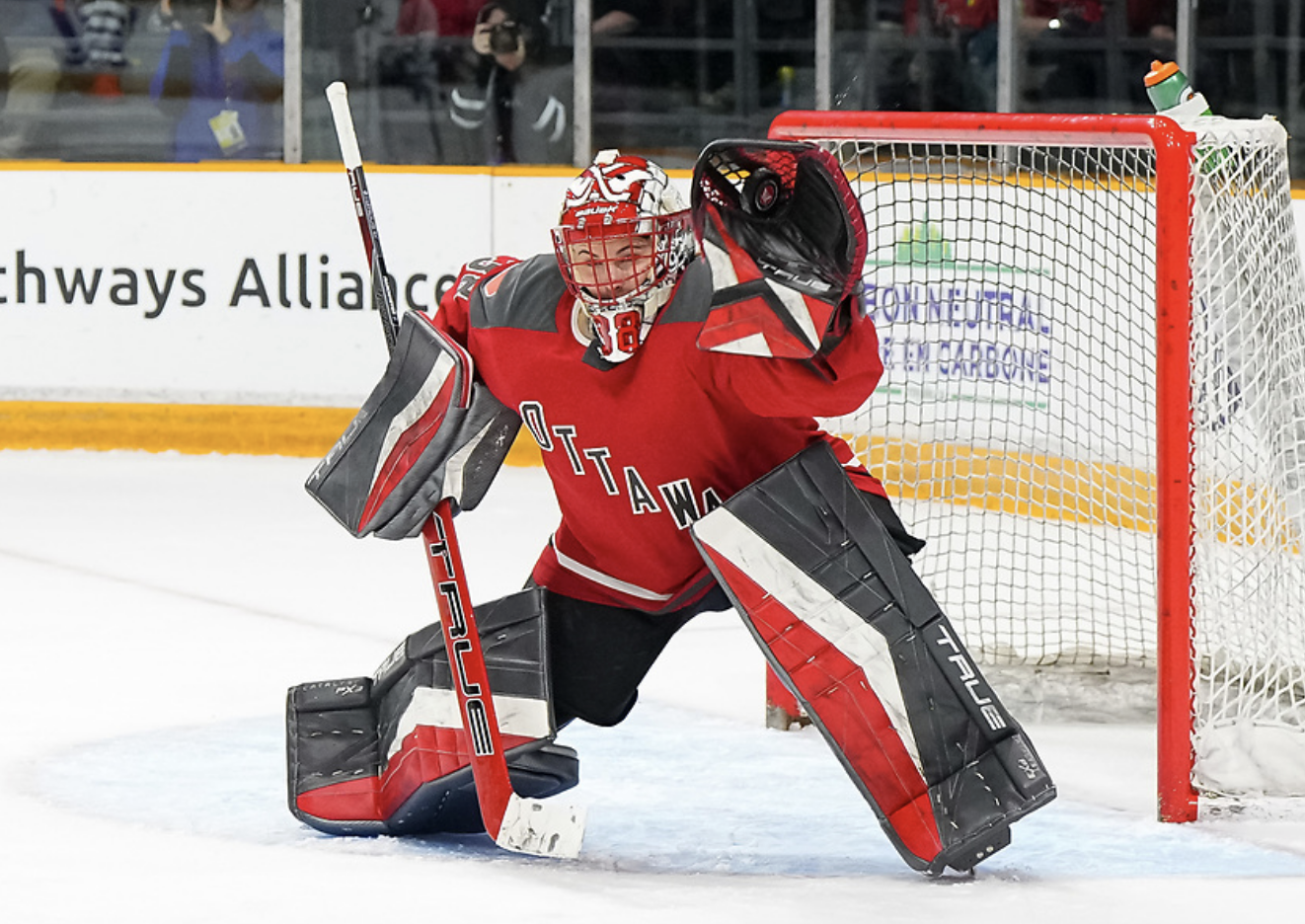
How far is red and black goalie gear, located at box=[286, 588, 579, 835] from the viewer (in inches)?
110

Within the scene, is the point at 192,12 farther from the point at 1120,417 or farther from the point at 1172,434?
the point at 1172,434

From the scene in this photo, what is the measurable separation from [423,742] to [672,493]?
49 cm

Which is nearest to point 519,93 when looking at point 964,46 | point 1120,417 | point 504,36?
point 504,36

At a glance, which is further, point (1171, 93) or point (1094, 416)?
Result: point (1094, 416)

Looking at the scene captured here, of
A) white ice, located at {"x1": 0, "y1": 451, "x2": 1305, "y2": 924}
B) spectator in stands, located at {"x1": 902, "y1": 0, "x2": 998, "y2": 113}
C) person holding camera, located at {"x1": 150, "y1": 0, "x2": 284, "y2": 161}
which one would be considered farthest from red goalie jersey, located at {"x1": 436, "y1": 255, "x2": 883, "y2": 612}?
person holding camera, located at {"x1": 150, "y1": 0, "x2": 284, "y2": 161}

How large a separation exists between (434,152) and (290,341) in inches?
31.2

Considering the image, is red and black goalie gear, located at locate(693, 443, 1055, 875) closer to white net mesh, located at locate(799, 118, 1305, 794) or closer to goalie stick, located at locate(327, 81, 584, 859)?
goalie stick, located at locate(327, 81, 584, 859)

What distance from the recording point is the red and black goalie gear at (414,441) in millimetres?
2748

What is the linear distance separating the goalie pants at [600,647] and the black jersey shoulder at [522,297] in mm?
394

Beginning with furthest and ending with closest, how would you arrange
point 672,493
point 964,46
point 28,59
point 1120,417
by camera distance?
point 28,59 < point 964,46 < point 1120,417 < point 672,493

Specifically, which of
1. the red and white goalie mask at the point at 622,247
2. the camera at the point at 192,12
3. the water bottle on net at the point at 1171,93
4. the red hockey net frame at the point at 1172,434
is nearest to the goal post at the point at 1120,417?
the red hockey net frame at the point at 1172,434

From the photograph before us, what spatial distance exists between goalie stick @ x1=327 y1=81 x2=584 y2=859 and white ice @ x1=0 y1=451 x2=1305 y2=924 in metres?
0.04

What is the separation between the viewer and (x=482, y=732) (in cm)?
276

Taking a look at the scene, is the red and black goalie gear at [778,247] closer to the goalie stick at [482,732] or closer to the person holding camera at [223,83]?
the goalie stick at [482,732]
